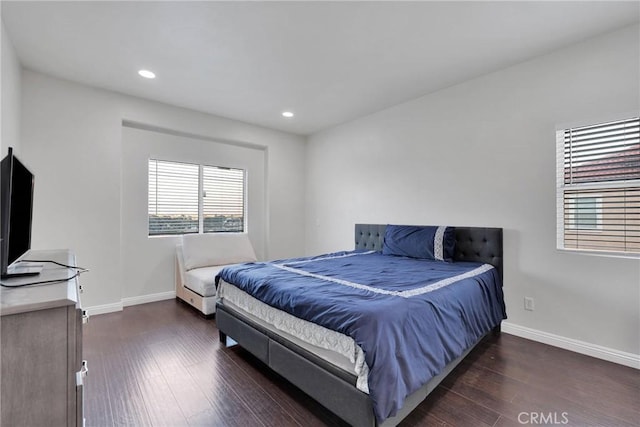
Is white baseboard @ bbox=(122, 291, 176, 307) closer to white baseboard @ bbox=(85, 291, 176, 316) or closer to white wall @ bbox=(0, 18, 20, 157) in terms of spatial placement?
white baseboard @ bbox=(85, 291, 176, 316)

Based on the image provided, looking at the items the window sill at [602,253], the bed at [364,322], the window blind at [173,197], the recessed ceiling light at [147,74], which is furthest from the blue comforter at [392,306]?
the recessed ceiling light at [147,74]

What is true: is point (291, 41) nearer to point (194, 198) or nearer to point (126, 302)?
point (194, 198)

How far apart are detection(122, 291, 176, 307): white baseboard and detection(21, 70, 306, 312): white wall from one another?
0.04 meters

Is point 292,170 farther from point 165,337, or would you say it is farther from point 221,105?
point 165,337

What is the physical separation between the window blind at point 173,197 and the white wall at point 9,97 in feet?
4.53

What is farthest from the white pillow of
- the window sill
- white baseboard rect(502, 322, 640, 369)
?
the window sill

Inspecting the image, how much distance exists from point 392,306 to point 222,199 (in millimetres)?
3796

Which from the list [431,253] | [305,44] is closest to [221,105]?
[305,44]

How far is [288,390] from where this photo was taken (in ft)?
6.55

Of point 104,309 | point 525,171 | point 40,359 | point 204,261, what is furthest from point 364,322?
point 104,309

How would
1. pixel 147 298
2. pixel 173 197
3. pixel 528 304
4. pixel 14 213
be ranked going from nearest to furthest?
1. pixel 14 213
2. pixel 528 304
3. pixel 147 298
4. pixel 173 197

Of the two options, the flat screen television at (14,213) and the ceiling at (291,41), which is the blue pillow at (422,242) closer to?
the ceiling at (291,41)

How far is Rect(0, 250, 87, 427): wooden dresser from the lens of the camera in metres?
0.91

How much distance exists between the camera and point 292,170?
212 inches
